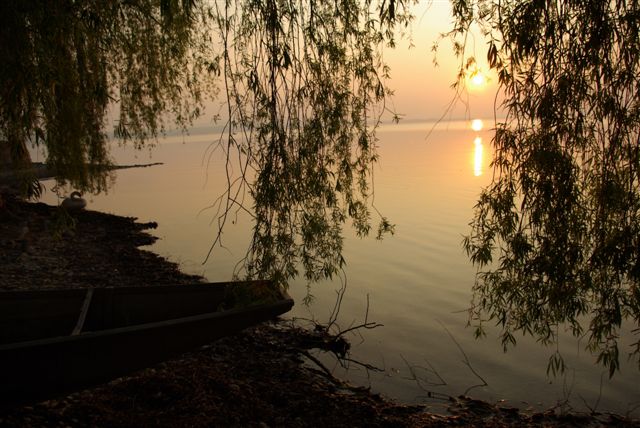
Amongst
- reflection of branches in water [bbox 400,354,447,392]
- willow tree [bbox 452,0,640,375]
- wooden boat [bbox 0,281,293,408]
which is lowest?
reflection of branches in water [bbox 400,354,447,392]

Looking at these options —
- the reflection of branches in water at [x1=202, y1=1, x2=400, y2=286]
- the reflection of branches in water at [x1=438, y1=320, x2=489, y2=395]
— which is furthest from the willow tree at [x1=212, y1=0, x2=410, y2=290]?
the reflection of branches in water at [x1=438, y1=320, x2=489, y2=395]

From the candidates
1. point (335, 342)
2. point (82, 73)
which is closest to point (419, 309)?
point (335, 342)

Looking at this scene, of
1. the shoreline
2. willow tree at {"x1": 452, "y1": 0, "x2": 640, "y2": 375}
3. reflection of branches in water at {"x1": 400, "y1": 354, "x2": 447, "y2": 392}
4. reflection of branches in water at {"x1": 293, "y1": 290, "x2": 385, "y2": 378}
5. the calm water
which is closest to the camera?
willow tree at {"x1": 452, "y1": 0, "x2": 640, "y2": 375}

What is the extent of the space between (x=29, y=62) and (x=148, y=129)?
2912mm

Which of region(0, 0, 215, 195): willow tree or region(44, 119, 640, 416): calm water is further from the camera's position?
region(44, 119, 640, 416): calm water

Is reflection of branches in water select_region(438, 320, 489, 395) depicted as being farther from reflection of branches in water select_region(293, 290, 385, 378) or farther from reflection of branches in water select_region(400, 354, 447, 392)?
reflection of branches in water select_region(293, 290, 385, 378)

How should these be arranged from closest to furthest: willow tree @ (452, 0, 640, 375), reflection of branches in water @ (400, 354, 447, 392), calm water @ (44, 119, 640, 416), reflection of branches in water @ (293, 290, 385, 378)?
willow tree @ (452, 0, 640, 375), calm water @ (44, 119, 640, 416), reflection of branches in water @ (400, 354, 447, 392), reflection of branches in water @ (293, 290, 385, 378)

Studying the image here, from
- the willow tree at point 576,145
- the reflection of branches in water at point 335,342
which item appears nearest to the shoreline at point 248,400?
the reflection of branches in water at point 335,342

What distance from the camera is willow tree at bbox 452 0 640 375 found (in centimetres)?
301

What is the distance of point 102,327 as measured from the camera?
4398 mm

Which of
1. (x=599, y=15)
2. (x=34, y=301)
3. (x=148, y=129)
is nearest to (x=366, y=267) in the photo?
(x=148, y=129)

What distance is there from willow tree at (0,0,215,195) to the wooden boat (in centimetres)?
105

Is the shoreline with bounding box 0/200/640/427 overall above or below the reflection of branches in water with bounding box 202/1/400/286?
below

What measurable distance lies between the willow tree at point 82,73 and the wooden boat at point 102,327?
1050mm
